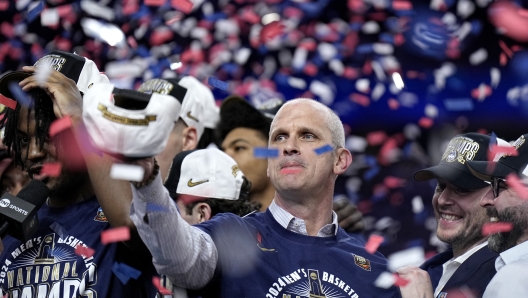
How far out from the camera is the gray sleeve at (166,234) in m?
2.61

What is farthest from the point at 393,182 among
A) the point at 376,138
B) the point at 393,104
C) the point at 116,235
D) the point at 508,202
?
the point at 116,235

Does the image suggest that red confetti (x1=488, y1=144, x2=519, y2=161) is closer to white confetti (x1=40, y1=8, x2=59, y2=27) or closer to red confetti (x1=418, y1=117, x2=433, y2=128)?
red confetti (x1=418, y1=117, x2=433, y2=128)

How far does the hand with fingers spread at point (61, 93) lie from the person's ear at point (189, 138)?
5.35 feet

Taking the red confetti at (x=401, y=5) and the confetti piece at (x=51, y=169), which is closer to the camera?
the confetti piece at (x=51, y=169)

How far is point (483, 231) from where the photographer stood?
4062mm

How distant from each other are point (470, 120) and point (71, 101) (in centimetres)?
489

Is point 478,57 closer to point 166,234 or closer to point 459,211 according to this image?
point 459,211

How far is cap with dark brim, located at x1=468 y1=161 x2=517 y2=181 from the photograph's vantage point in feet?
12.0

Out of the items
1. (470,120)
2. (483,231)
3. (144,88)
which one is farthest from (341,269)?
(470,120)

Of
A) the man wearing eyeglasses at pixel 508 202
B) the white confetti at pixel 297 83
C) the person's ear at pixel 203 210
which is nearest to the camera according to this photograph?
the man wearing eyeglasses at pixel 508 202

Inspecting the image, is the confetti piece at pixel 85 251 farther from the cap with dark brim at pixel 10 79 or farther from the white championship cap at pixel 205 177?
the white championship cap at pixel 205 177

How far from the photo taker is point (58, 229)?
122 inches

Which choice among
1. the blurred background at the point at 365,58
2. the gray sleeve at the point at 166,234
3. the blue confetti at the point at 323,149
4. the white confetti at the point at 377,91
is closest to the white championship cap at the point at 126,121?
the gray sleeve at the point at 166,234

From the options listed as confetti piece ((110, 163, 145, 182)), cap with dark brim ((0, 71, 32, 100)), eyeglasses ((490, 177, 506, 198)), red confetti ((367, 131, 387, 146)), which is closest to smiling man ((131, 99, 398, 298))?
confetti piece ((110, 163, 145, 182))
